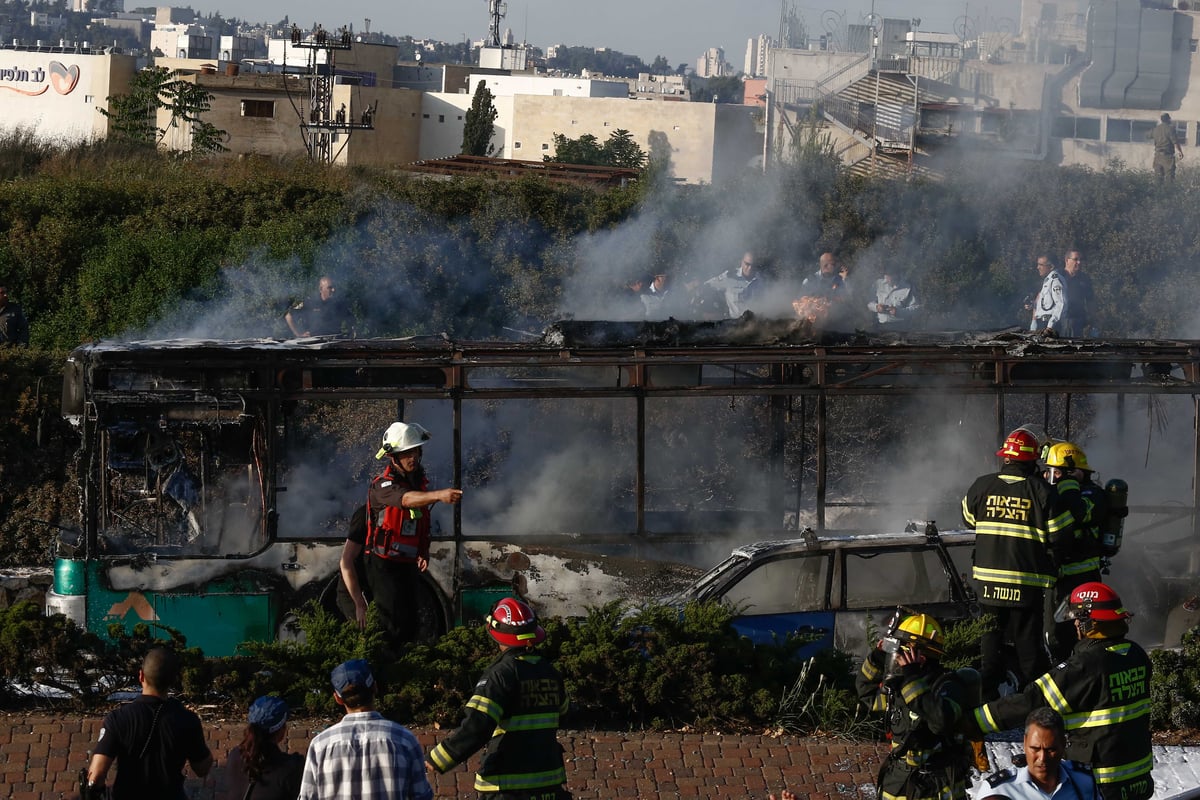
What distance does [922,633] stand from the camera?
615 centimetres

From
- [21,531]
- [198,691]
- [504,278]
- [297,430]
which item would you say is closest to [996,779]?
[198,691]

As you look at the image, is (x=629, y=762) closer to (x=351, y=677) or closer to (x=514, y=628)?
(x=514, y=628)

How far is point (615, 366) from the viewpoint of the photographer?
1099 cm

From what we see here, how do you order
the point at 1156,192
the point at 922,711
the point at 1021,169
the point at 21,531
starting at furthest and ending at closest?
the point at 1021,169 < the point at 1156,192 < the point at 21,531 < the point at 922,711

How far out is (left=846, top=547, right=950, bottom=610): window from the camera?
9844 mm

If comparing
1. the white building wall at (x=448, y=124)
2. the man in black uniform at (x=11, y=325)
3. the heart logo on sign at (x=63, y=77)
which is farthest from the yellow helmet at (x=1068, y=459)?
the heart logo on sign at (x=63, y=77)

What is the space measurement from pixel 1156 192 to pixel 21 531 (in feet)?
62.7

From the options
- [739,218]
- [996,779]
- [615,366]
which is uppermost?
[739,218]

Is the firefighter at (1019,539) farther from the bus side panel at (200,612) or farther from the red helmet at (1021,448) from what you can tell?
the bus side panel at (200,612)

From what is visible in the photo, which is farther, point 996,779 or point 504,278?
point 504,278

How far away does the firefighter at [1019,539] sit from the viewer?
8258 millimetres

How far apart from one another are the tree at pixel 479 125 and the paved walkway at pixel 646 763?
49.5 metres

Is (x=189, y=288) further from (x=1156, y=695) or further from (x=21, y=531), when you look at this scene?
(x=1156, y=695)

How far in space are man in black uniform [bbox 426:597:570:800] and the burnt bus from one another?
4066 millimetres
